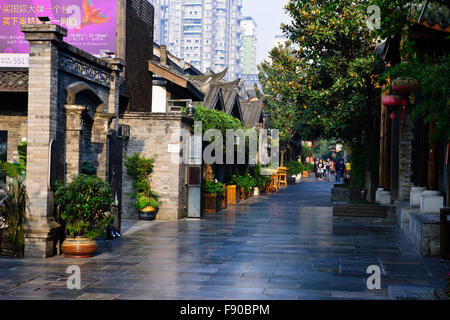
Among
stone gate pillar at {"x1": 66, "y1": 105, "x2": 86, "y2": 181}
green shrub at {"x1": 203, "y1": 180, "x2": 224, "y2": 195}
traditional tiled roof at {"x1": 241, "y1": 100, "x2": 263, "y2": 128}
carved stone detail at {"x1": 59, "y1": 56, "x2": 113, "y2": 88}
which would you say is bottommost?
green shrub at {"x1": 203, "y1": 180, "x2": 224, "y2": 195}

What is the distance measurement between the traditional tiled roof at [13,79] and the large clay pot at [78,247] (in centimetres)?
463

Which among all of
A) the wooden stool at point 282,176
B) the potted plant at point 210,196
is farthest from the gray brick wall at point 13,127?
the wooden stool at point 282,176

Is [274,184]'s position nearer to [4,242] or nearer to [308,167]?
[4,242]

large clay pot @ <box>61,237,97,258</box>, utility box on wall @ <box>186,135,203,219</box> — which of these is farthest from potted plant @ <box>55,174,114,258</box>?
utility box on wall @ <box>186,135,203,219</box>

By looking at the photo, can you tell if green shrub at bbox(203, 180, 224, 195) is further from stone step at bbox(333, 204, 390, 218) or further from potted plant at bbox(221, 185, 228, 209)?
stone step at bbox(333, 204, 390, 218)

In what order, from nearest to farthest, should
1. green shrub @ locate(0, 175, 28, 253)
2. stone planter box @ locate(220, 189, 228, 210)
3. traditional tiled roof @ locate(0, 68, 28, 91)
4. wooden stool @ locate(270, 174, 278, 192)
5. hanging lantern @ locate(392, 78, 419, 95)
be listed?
green shrub @ locate(0, 175, 28, 253) < hanging lantern @ locate(392, 78, 419, 95) < traditional tiled roof @ locate(0, 68, 28, 91) < stone planter box @ locate(220, 189, 228, 210) < wooden stool @ locate(270, 174, 278, 192)

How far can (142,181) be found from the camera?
17.1 m

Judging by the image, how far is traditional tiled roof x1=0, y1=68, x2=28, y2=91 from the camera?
1313 centimetres

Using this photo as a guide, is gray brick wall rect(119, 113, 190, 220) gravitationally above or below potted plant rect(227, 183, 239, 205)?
above

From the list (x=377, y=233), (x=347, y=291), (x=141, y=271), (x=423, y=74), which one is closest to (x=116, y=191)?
(x=141, y=271)

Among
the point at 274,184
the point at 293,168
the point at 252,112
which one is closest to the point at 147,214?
the point at 274,184

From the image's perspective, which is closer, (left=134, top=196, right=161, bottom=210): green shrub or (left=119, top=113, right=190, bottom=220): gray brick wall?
(left=134, top=196, right=161, bottom=210): green shrub

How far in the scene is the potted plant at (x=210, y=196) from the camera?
20.2m

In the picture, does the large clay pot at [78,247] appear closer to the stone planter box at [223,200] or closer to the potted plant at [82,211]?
the potted plant at [82,211]
